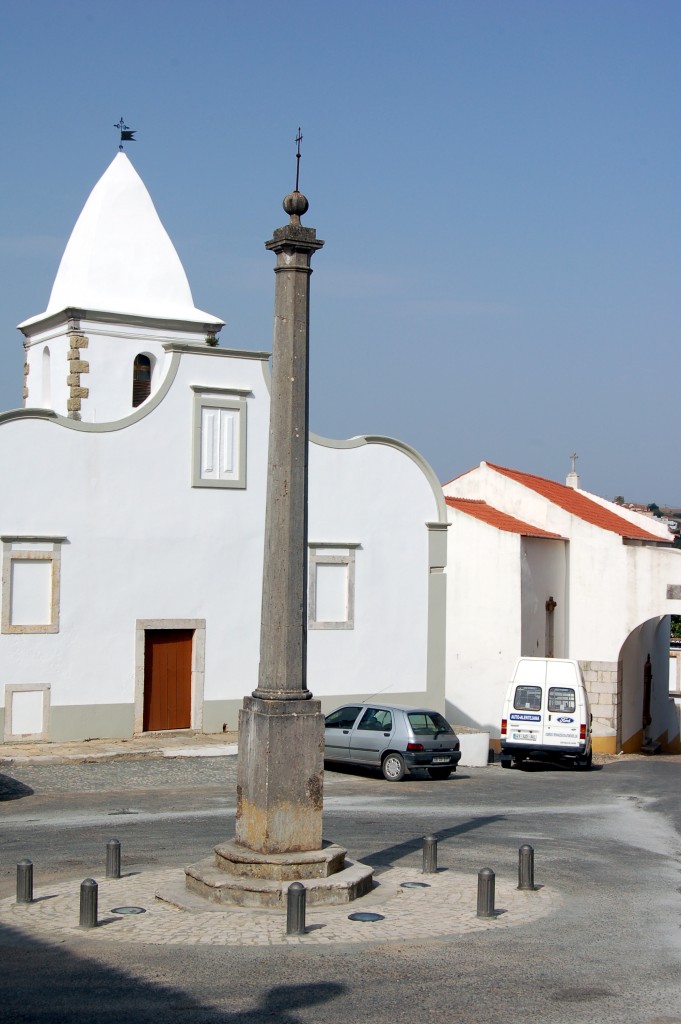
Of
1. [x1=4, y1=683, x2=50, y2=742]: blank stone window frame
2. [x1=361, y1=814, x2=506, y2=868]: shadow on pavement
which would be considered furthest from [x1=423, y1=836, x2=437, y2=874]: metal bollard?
[x1=4, y1=683, x2=50, y2=742]: blank stone window frame

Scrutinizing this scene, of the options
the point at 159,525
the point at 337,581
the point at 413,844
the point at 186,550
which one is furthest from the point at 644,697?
the point at 413,844

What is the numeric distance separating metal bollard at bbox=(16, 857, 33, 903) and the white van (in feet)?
52.7

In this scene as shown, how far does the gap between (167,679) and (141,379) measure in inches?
282

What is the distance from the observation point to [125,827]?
639 inches

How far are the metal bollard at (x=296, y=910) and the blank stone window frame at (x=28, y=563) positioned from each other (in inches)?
531

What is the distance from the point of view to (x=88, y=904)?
1081cm

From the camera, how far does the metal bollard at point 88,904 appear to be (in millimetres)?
10742

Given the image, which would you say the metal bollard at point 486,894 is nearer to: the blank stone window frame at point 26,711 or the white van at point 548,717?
the blank stone window frame at point 26,711

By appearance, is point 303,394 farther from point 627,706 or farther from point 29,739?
point 627,706

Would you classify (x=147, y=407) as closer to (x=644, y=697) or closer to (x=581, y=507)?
(x=581, y=507)

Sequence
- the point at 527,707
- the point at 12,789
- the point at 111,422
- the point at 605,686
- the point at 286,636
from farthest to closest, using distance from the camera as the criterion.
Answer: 1. the point at 605,686
2. the point at 527,707
3. the point at 111,422
4. the point at 12,789
5. the point at 286,636

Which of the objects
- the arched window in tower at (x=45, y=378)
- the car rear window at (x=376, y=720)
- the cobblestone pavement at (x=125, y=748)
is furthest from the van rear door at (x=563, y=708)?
the arched window in tower at (x=45, y=378)

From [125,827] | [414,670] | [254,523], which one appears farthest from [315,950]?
[414,670]

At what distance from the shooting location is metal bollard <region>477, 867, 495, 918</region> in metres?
11.4
